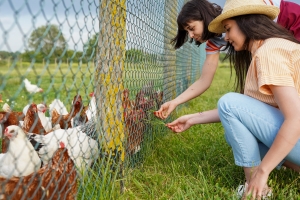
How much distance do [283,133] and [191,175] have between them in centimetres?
81

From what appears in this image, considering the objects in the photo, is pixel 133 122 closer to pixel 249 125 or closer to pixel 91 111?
pixel 91 111

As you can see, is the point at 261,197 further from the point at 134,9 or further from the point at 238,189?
the point at 134,9

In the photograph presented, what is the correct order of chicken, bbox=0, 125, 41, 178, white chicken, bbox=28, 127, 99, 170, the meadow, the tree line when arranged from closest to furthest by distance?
the tree line
the meadow
chicken, bbox=0, 125, 41, 178
white chicken, bbox=28, 127, 99, 170

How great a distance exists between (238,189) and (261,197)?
0.21m

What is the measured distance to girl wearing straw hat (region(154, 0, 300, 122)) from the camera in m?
2.48

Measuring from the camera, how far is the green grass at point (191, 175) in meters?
2.17

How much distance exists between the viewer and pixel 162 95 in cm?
354

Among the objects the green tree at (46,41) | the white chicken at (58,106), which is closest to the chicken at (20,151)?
the white chicken at (58,106)

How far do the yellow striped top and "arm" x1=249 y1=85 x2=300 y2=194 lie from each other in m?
0.05

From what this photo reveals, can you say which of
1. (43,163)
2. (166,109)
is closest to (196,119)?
(166,109)

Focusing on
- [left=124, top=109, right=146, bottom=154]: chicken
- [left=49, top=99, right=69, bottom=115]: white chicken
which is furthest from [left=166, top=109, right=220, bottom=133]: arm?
[left=49, top=99, right=69, bottom=115]: white chicken

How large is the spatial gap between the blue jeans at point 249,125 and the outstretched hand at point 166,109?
0.61 metres

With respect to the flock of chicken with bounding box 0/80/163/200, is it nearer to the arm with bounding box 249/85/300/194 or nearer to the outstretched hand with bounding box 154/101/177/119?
the outstretched hand with bounding box 154/101/177/119

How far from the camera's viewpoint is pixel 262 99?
2.11m
